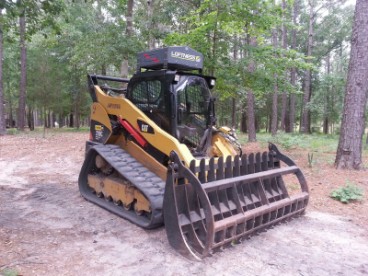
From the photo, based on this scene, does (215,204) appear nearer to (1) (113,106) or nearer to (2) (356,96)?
(1) (113,106)

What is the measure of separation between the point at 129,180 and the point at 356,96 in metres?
6.18

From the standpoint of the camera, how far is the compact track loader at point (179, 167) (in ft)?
12.8

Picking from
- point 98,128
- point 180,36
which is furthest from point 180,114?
point 180,36

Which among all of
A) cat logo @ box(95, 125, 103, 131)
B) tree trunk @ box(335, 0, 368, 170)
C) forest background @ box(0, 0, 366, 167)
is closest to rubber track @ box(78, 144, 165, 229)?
cat logo @ box(95, 125, 103, 131)

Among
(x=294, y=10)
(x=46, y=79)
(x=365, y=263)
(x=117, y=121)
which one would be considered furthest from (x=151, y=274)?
(x=294, y=10)

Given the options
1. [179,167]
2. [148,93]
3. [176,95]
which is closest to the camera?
[179,167]

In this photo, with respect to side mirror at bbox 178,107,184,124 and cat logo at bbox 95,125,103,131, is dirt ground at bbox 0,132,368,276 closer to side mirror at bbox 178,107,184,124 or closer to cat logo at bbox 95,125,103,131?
cat logo at bbox 95,125,103,131

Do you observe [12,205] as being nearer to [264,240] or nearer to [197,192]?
[197,192]

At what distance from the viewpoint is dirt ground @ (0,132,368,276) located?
11.5 ft

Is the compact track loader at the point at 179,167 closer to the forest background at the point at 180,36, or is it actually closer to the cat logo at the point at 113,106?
the cat logo at the point at 113,106

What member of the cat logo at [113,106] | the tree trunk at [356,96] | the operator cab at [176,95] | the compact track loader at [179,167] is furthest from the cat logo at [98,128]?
the tree trunk at [356,96]

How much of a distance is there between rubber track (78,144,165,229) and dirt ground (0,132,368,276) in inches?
5.2

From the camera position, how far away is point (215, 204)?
4.09 meters

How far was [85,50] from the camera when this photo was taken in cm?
1095
